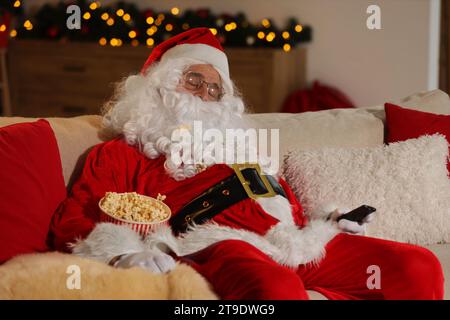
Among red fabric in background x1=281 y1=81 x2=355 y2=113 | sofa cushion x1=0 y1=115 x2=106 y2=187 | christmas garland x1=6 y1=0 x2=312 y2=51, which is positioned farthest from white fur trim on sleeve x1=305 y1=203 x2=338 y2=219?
christmas garland x1=6 y1=0 x2=312 y2=51

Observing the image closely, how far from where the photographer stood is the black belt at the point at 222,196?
6.97ft

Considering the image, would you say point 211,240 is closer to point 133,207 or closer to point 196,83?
point 133,207

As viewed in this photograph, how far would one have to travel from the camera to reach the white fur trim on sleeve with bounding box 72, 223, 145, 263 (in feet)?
6.12

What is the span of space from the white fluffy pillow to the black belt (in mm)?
271

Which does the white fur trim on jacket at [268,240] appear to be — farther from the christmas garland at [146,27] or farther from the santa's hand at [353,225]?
the christmas garland at [146,27]

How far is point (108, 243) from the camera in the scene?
1.87m

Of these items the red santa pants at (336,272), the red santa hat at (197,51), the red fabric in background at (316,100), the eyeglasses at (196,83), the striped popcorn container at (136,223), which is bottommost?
the red fabric in background at (316,100)

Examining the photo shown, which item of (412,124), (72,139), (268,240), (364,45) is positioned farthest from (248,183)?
(364,45)

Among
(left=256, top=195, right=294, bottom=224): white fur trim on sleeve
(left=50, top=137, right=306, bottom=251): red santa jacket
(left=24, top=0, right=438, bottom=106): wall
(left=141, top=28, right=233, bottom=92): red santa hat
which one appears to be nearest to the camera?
(left=50, top=137, right=306, bottom=251): red santa jacket

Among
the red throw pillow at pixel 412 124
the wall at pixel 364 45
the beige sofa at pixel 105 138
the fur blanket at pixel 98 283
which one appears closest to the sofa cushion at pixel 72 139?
the beige sofa at pixel 105 138

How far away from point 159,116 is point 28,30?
3.92 m

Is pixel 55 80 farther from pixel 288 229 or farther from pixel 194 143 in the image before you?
pixel 288 229

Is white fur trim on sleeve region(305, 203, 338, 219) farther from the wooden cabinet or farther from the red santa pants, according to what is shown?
the wooden cabinet

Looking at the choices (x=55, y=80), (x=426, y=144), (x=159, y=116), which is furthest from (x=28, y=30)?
(x=426, y=144)
